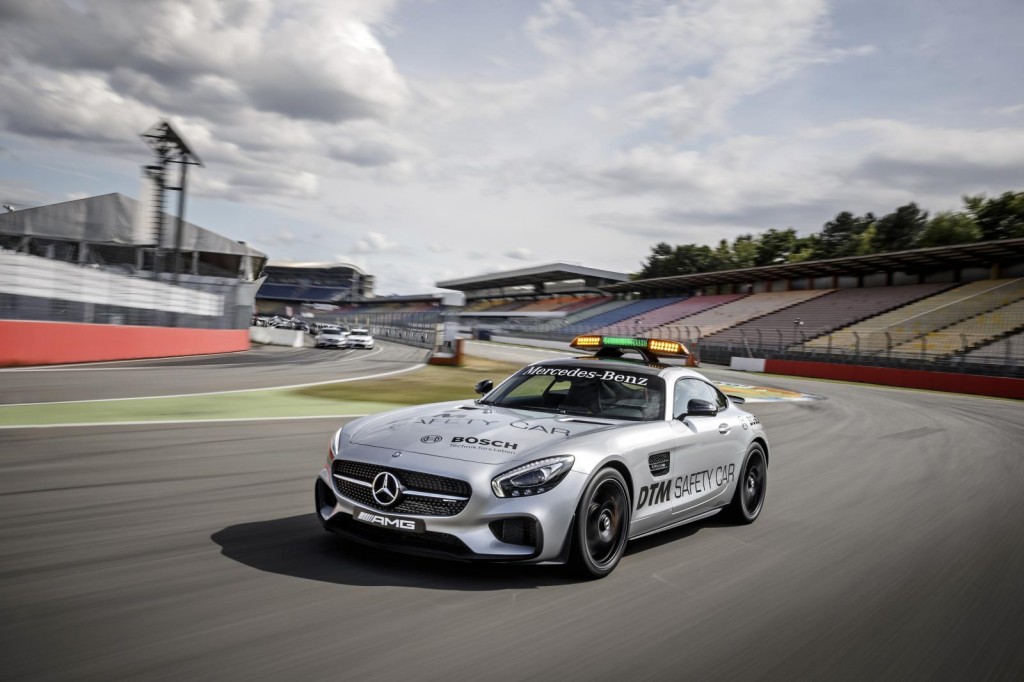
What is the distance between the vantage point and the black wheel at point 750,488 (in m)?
6.30

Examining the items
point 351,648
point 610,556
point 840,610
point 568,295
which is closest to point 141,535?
point 351,648

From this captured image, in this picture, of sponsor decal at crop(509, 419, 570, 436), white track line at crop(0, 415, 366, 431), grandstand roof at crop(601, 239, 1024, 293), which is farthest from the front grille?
grandstand roof at crop(601, 239, 1024, 293)

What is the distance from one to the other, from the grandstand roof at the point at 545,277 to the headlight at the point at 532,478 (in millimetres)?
86828

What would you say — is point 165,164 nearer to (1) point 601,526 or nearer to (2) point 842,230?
(1) point 601,526

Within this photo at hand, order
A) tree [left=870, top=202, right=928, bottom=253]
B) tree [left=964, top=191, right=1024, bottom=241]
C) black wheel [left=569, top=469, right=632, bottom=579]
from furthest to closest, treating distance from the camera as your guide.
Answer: tree [left=870, top=202, right=928, bottom=253] < tree [left=964, top=191, right=1024, bottom=241] < black wheel [left=569, top=469, right=632, bottom=579]

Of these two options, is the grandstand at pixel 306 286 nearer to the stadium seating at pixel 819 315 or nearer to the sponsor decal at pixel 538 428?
the stadium seating at pixel 819 315

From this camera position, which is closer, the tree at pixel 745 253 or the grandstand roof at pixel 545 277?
the grandstand roof at pixel 545 277

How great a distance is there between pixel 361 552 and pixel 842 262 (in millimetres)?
50328

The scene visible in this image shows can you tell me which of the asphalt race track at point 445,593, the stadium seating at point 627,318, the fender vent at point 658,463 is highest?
the stadium seating at point 627,318

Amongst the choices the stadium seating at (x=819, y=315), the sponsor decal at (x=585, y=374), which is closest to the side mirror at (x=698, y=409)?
the sponsor decal at (x=585, y=374)

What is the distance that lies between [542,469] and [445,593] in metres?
0.83

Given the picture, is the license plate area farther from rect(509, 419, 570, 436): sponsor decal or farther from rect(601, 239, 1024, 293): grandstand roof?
rect(601, 239, 1024, 293): grandstand roof

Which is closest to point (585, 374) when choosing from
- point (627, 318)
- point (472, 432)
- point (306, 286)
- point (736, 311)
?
point (472, 432)

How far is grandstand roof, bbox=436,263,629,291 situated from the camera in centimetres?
9162
